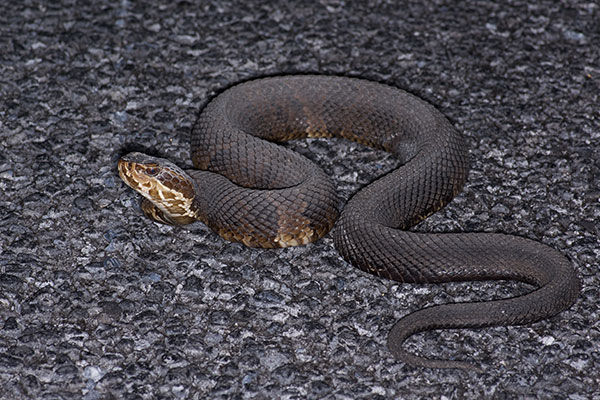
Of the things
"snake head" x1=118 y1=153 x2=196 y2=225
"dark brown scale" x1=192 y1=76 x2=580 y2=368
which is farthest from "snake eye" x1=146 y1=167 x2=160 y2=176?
"dark brown scale" x1=192 y1=76 x2=580 y2=368

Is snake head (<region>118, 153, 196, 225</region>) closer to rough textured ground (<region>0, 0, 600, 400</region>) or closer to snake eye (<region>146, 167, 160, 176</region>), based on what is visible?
snake eye (<region>146, 167, 160, 176</region>)

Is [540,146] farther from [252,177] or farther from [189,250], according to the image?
[189,250]

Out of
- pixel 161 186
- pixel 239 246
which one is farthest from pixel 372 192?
pixel 161 186

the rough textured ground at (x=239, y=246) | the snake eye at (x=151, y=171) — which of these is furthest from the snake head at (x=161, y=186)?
the rough textured ground at (x=239, y=246)

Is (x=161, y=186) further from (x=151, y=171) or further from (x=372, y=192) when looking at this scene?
(x=372, y=192)

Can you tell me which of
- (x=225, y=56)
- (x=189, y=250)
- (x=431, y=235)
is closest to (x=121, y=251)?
(x=189, y=250)
